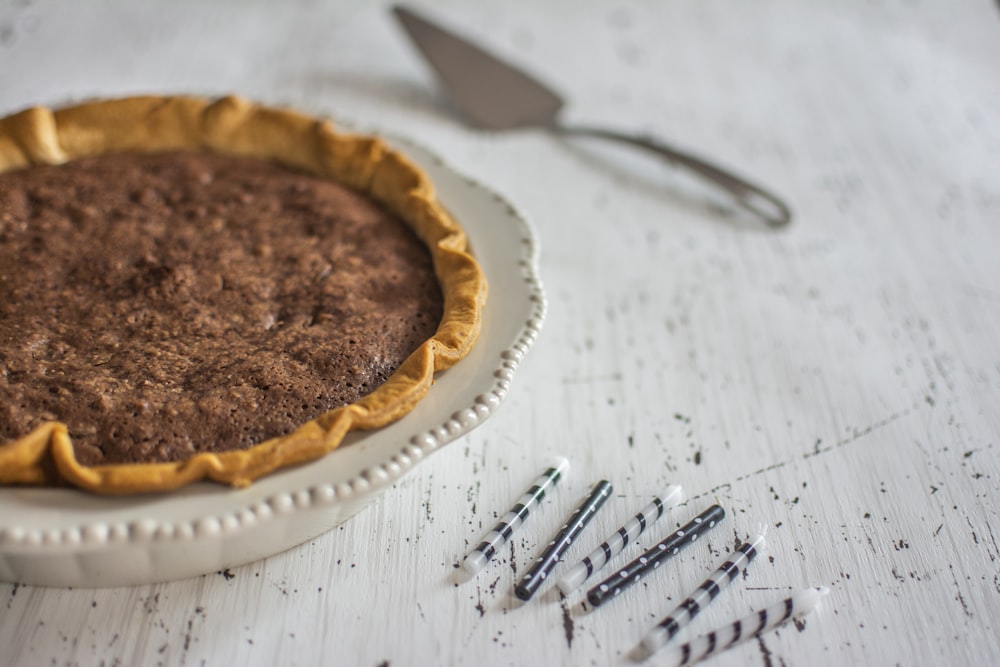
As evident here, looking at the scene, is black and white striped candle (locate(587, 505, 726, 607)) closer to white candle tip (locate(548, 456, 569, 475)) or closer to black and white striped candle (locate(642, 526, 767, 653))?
black and white striped candle (locate(642, 526, 767, 653))

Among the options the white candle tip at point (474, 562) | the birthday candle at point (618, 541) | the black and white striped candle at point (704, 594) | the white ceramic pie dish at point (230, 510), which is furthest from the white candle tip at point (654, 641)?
the white ceramic pie dish at point (230, 510)

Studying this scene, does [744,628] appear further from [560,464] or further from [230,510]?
[230,510]

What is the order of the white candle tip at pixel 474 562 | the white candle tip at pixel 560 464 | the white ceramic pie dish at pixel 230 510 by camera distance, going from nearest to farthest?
the white ceramic pie dish at pixel 230 510
the white candle tip at pixel 474 562
the white candle tip at pixel 560 464

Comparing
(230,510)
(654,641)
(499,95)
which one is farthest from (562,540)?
(499,95)

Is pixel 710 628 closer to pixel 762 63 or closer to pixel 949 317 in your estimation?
pixel 949 317

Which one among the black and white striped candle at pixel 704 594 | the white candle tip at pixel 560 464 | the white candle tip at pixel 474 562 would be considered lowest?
the white candle tip at pixel 474 562

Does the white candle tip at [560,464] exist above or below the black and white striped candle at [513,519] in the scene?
above

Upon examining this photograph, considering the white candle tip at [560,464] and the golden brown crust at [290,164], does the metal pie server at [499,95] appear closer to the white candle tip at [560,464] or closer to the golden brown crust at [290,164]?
the golden brown crust at [290,164]

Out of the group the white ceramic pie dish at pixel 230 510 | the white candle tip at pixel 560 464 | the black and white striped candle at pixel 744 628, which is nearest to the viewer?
the white ceramic pie dish at pixel 230 510
